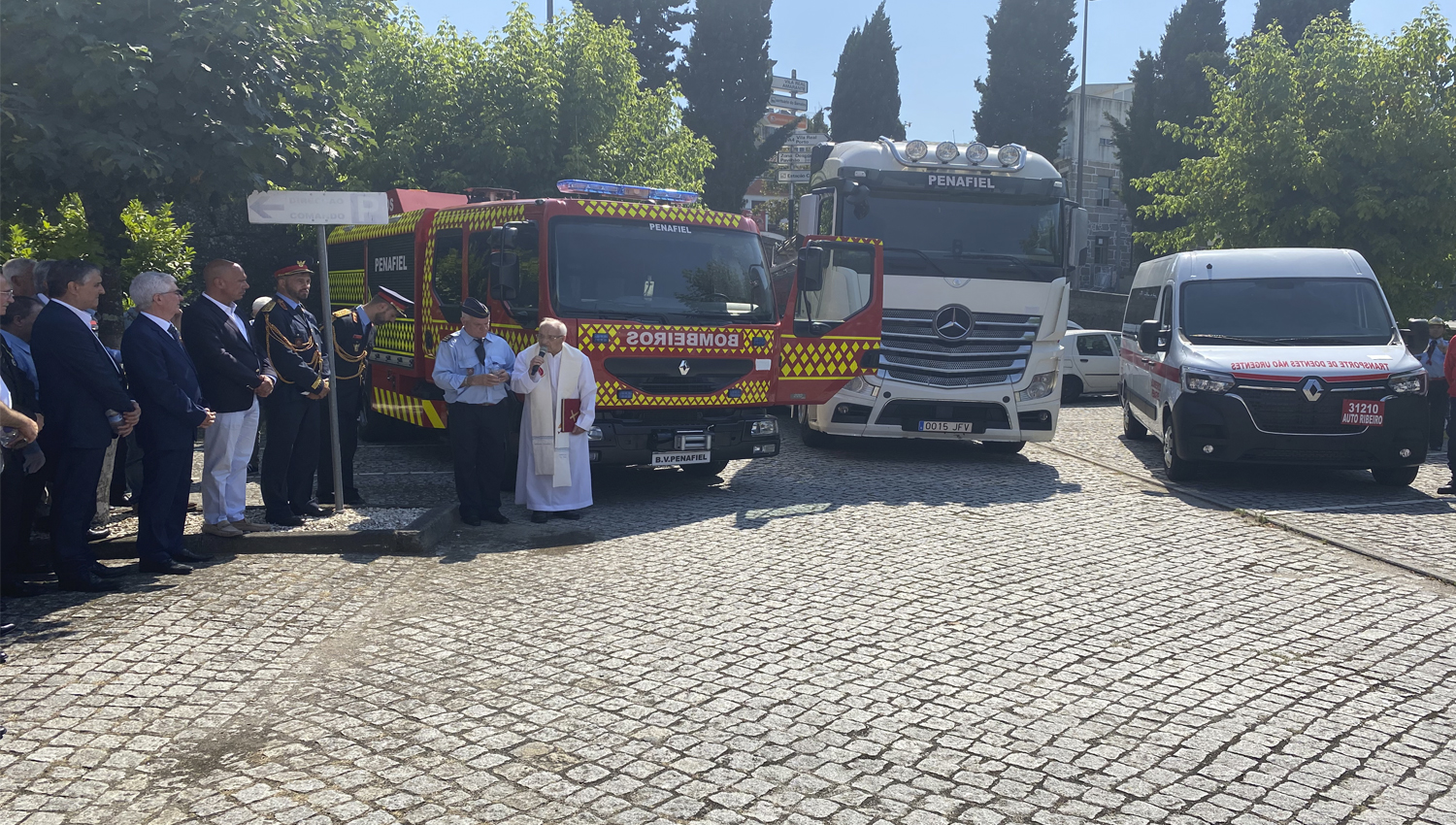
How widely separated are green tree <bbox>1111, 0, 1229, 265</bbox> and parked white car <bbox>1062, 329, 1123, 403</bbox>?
89.3 ft

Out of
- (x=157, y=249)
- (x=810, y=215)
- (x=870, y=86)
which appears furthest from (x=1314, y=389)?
(x=870, y=86)

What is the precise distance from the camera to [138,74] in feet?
24.2

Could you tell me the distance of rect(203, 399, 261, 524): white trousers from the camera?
7.73 meters

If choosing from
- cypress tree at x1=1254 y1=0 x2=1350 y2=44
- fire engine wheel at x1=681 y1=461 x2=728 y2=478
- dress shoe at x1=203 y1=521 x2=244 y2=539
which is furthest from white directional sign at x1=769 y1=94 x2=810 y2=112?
dress shoe at x1=203 y1=521 x2=244 y2=539

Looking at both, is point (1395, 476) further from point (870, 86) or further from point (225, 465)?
point (870, 86)

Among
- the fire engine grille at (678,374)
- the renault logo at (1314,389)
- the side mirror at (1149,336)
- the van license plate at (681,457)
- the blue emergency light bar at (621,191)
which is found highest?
the blue emergency light bar at (621,191)

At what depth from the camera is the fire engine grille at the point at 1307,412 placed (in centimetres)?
1081

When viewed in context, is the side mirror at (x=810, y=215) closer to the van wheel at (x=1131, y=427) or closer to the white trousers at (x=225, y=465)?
the van wheel at (x=1131, y=427)

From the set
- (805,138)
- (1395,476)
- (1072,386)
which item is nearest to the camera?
(1395,476)

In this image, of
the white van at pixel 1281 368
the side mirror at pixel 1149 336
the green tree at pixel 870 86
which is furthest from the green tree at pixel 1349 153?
the green tree at pixel 870 86

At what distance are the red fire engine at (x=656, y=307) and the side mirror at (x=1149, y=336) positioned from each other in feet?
10.5

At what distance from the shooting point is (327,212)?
865 centimetres

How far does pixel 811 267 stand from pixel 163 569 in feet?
20.0

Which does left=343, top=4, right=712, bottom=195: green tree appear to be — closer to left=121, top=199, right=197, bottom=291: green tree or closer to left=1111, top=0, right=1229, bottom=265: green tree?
left=121, top=199, right=197, bottom=291: green tree
